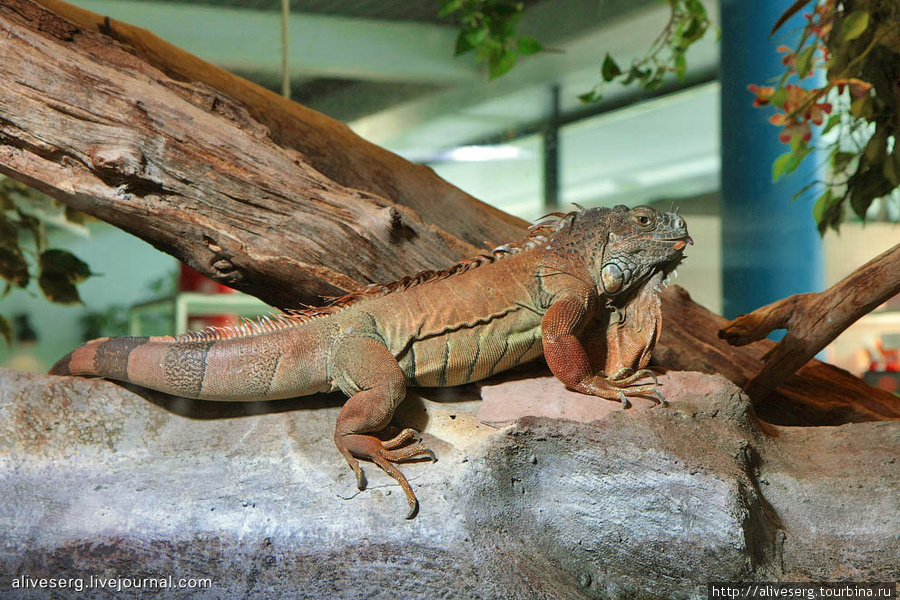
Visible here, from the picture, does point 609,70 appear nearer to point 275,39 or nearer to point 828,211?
point 828,211

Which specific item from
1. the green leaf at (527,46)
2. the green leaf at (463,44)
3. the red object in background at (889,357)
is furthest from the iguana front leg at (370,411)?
the red object in background at (889,357)

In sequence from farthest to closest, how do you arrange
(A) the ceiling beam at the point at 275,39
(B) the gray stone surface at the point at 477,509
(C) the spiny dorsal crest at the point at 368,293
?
(A) the ceiling beam at the point at 275,39, (C) the spiny dorsal crest at the point at 368,293, (B) the gray stone surface at the point at 477,509

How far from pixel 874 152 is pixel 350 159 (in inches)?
96.4

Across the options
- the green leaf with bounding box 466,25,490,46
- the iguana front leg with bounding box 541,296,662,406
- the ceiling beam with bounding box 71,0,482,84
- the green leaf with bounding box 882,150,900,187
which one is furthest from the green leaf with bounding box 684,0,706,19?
the iguana front leg with bounding box 541,296,662,406

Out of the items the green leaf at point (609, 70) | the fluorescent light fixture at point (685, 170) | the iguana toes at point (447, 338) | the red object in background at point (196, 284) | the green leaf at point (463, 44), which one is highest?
the green leaf at point (463, 44)

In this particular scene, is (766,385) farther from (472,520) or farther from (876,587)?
(472,520)

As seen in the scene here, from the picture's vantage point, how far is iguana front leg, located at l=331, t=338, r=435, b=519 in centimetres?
221

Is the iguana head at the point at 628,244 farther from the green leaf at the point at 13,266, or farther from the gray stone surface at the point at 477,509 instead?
the green leaf at the point at 13,266

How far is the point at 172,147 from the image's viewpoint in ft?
8.72

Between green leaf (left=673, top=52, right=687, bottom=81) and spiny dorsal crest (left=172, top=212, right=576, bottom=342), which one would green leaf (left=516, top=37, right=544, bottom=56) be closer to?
green leaf (left=673, top=52, right=687, bottom=81)

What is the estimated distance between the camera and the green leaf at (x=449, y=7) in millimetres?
4160

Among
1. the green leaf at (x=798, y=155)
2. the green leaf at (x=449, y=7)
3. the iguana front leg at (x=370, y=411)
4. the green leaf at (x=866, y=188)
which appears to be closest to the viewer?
the iguana front leg at (x=370, y=411)

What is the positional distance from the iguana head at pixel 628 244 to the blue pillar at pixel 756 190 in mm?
1725

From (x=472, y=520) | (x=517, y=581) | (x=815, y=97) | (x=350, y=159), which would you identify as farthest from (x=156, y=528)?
(x=815, y=97)
